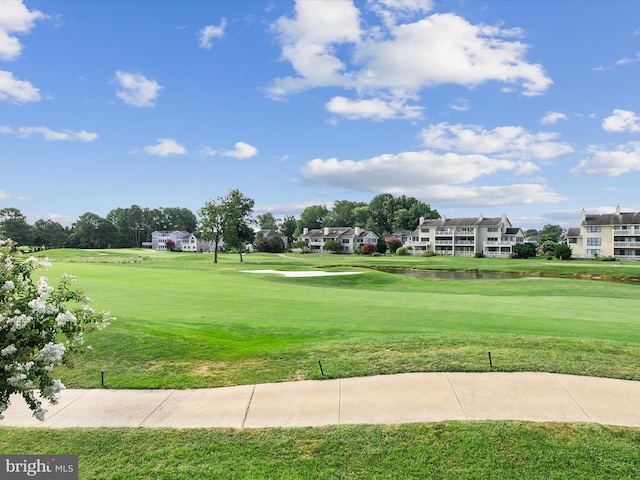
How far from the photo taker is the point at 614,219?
8181 cm

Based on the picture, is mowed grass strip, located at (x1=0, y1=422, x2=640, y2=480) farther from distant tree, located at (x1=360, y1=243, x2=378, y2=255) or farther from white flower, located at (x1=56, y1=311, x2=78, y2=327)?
distant tree, located at (x1=360, y1=243, x2=378, y2=255)

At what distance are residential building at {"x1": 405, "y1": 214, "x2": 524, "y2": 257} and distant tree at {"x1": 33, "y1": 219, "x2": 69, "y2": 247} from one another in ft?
335

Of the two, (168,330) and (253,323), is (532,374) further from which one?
(168,330)

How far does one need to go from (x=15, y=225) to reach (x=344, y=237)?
86.6m

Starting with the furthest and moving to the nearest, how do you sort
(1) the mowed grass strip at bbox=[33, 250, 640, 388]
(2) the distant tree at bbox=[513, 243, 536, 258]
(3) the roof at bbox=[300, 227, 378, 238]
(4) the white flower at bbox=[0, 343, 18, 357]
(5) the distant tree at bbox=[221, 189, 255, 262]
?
(3) the roof at bbox=[300, 227, 378, 238]
(2) the distant tree at bbox=[513, 243, 536, 258]
(5) the distant tree at bbox=[221, 189, 255, 262]
(1) the mowed grass strip at bbox=[33, 250, 640, 388]
(4) the white flower at bbox=[0, 343, 18, 357]

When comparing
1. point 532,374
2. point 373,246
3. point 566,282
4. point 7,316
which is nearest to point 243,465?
point 7,316

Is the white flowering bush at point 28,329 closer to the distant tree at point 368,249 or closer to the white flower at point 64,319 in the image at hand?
the white flower at point 64,319

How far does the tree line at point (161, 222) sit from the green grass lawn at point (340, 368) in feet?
299

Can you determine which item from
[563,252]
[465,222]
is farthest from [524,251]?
[465,222]

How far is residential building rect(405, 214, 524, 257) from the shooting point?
94500 millimetres

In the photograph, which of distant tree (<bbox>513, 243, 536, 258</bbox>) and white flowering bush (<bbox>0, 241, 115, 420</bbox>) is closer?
white flowering bush (<bbox>0, 241, 115, 420</bbox>)

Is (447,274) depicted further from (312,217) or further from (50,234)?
(50,234)

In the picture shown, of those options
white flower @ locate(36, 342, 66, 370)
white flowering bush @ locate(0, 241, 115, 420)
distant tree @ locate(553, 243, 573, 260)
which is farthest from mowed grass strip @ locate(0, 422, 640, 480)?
distant tree @ locate(553, 243, 573, 260)

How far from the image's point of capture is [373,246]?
97.9 m
